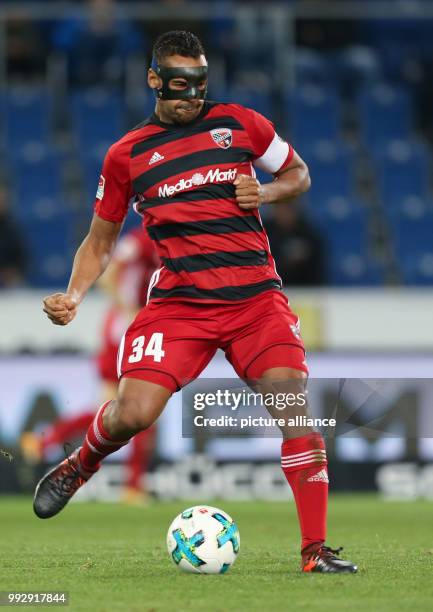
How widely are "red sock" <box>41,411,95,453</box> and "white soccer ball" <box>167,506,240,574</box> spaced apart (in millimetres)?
5332

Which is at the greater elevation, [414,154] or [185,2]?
[185,2]

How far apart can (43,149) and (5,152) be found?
0.39 m

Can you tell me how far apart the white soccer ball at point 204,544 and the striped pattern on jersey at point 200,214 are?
92 cm

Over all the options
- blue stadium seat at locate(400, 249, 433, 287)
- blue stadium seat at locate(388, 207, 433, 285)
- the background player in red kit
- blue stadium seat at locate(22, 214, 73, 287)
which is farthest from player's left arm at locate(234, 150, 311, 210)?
blue stadium seat at locate(388, 207, 433, 285)

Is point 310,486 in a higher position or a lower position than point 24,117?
lower

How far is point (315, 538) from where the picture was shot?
5.74 metres

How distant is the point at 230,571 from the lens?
5926mm

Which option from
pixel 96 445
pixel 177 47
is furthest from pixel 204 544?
pixel 177 47

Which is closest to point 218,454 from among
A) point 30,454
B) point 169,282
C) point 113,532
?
point 30,454

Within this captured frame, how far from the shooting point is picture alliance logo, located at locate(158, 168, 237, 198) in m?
6.03

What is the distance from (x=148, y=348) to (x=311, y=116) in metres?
9.83

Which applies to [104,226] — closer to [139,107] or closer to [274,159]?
[274,159]

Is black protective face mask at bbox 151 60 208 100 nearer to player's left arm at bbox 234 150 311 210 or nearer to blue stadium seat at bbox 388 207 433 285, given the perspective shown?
player's left arm at bbox 234 150 311 210

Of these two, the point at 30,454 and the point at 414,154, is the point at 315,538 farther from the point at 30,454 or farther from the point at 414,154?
the point at 414,154
